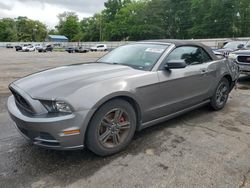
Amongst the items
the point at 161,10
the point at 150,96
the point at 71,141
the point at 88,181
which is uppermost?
the point at 161,10

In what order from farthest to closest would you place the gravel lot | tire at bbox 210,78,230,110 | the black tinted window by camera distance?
1. tire at bbox 210,78,230,110
2. the black tinted window
3. the gravel lot

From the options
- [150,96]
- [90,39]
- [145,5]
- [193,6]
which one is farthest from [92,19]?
[150,96]

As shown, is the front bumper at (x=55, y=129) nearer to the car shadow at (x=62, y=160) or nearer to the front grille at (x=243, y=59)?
the car shadow at (x=62, y=160)

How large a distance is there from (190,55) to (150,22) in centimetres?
7271

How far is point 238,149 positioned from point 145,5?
3047 inches

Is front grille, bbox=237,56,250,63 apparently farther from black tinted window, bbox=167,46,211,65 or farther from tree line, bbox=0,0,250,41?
tree line, bbox=0,0,250,41

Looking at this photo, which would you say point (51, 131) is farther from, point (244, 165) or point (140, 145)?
point (244, 165)

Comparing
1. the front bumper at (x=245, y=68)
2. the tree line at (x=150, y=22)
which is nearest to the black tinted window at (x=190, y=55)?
the front bumper at (x=245, y=68)

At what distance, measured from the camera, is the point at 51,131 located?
270cm

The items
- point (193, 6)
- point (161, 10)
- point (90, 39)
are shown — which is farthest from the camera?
point (90, 39)

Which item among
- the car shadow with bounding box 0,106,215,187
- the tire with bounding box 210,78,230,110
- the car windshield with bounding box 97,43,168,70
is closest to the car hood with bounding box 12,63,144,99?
the car windshield with bounding box 97,43,168,70

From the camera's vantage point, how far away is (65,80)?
3.12 meters

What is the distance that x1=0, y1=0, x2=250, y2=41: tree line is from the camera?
5703cm

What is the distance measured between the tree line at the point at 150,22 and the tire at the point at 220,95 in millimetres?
57133
